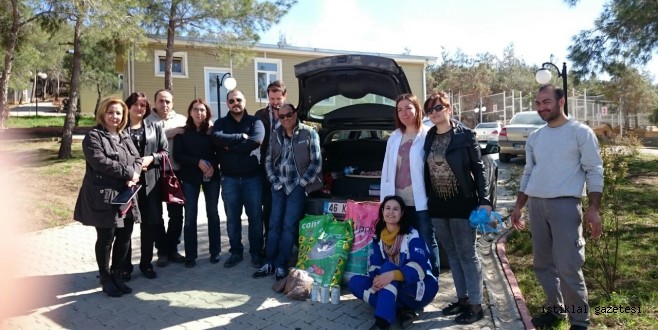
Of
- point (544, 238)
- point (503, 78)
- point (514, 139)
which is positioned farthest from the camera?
point (503, 78)

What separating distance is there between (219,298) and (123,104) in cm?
200

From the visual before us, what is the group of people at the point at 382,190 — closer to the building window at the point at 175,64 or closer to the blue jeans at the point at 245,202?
the blue jeans at the point at 245,202

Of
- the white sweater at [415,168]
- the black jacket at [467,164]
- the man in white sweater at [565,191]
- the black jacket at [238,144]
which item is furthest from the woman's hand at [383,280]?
the black jacket at [238,144]

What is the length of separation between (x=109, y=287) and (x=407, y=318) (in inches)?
109

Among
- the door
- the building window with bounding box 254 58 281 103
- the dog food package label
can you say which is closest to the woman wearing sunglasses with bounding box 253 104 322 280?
the dog food package label

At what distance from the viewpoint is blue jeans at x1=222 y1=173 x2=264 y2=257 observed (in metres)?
5.08

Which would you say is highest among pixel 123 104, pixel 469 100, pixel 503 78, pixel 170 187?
pixel 503 78

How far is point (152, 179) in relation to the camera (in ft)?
15.9

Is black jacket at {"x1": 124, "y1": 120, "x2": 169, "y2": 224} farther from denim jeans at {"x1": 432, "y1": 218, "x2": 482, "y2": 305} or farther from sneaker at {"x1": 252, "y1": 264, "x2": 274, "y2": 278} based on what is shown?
denim jeans at {"x1": 432, "y1": 218, "x2": 482, "y2": 305}

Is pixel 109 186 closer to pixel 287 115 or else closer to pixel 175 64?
pixel 287 115

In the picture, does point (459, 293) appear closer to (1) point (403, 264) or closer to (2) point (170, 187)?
(1) point (403, 264)

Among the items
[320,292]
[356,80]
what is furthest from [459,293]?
[356,80]

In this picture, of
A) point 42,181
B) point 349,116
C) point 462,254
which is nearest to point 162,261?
point 349,116

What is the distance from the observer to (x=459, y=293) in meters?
3.91
